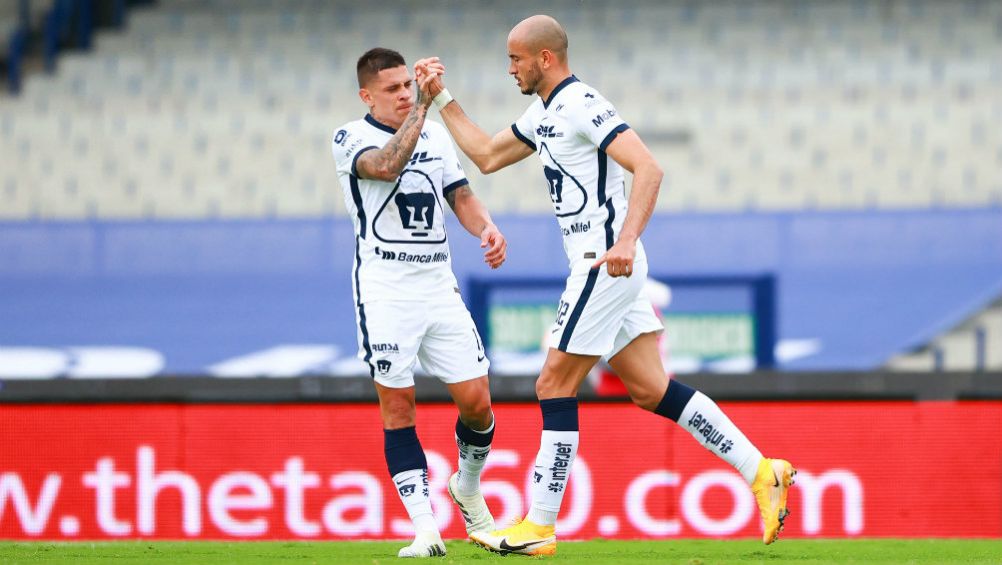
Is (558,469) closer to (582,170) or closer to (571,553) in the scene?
(571,553)

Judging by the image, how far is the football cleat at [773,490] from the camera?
18.6 ft

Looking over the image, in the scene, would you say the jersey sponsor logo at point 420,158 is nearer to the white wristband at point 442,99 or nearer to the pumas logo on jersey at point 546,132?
the white wristband at point 442,99

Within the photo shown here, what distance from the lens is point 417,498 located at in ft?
19.1

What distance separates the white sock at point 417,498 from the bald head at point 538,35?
1638 mm

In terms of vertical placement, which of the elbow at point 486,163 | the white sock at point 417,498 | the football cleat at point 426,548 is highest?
the elbow at point 486,163

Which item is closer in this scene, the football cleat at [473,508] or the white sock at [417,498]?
the white sock at [417,498]

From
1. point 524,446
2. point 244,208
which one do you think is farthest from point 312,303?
point 524,446

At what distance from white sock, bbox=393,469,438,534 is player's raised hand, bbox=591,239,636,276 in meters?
1.17

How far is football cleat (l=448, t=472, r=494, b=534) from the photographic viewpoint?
624 centimetres

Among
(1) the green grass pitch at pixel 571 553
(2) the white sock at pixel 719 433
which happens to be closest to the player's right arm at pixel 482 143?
(2) the white sock at pixel 719 433

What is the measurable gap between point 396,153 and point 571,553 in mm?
1705

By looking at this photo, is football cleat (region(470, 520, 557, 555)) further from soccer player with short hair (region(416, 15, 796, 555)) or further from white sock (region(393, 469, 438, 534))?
white sock (region(393, 469, 438, 534))

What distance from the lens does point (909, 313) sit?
40.0 feet

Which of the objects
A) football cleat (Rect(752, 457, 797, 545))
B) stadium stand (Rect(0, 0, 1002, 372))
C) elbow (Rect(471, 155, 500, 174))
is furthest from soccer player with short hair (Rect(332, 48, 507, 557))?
stadium stand (Rect(0, 0, 1002, 372))
